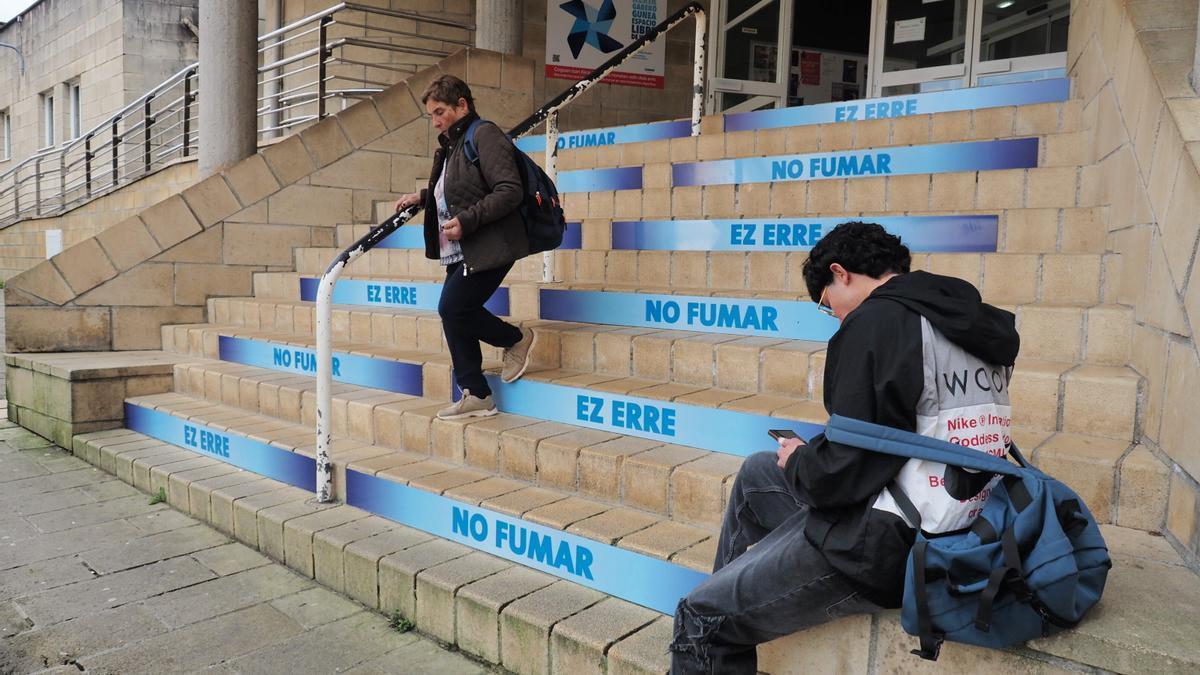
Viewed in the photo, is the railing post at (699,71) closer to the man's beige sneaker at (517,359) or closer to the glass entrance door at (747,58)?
the man's beige sneaker at (517,359)

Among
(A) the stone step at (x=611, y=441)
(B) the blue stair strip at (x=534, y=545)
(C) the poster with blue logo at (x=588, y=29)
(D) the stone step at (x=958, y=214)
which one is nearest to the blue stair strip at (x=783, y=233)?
(D) the stone step at (x=958, y=214)

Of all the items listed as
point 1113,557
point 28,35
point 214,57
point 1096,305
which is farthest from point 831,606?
point 28,35

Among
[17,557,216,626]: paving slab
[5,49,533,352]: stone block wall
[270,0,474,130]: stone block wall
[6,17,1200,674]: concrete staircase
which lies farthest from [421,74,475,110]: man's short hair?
[270,0,474,130]: stone block wall

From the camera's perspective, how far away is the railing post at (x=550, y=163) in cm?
506

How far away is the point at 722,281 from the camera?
4613mm

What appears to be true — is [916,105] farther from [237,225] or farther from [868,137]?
[237,225]

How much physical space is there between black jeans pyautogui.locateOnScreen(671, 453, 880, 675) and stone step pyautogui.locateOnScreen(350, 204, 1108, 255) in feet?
7.93

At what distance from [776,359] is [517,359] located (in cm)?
127

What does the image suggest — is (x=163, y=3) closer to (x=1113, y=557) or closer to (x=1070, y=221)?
(x=1070, y=221)

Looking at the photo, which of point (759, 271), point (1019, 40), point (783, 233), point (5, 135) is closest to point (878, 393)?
point (759, 271)

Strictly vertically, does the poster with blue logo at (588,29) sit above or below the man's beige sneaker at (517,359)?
above

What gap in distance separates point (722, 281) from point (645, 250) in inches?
23.4

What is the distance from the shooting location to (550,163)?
5.25 meters

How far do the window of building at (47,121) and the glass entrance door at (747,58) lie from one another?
16.7 metres
